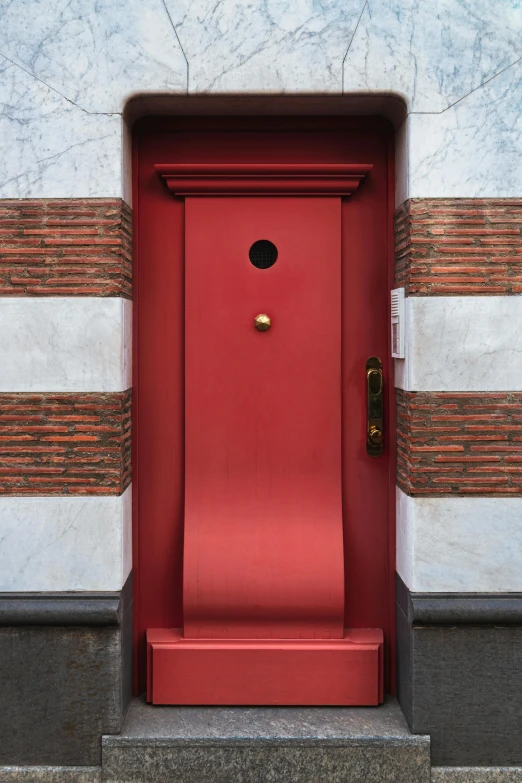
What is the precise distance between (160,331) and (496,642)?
2408 mm

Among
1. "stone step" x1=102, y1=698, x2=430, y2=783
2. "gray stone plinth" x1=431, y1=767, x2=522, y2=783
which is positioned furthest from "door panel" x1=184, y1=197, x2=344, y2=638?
"gray stone plinth" x1=431, y1=767, x2=522, y2=783

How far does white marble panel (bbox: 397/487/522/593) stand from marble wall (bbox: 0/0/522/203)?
1589 millimetres

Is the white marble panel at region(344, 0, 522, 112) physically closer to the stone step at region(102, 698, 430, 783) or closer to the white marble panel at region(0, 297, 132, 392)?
the white marble panel at region(0, 297, 132, 392)

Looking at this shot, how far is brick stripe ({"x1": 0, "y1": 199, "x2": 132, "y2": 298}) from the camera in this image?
12.0 feet

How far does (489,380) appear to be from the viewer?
366cm

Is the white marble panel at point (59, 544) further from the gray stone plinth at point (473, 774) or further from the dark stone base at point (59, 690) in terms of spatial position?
the gray stone plinth at point (473, 774)

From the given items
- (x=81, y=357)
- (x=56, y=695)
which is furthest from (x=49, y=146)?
(x=56, y=695)

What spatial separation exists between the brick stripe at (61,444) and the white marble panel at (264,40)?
1.72 meters

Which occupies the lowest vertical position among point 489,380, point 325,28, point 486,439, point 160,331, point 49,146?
point 486,439

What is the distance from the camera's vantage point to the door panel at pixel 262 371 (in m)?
3.96

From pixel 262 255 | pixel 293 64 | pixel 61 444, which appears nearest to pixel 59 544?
pixel 61 444

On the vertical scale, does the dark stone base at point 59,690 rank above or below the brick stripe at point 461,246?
below

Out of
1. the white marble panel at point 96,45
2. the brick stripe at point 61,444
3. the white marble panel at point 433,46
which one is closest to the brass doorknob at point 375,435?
the brick stripe at point 61,444

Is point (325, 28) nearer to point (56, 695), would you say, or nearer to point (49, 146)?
point (49, 146)
